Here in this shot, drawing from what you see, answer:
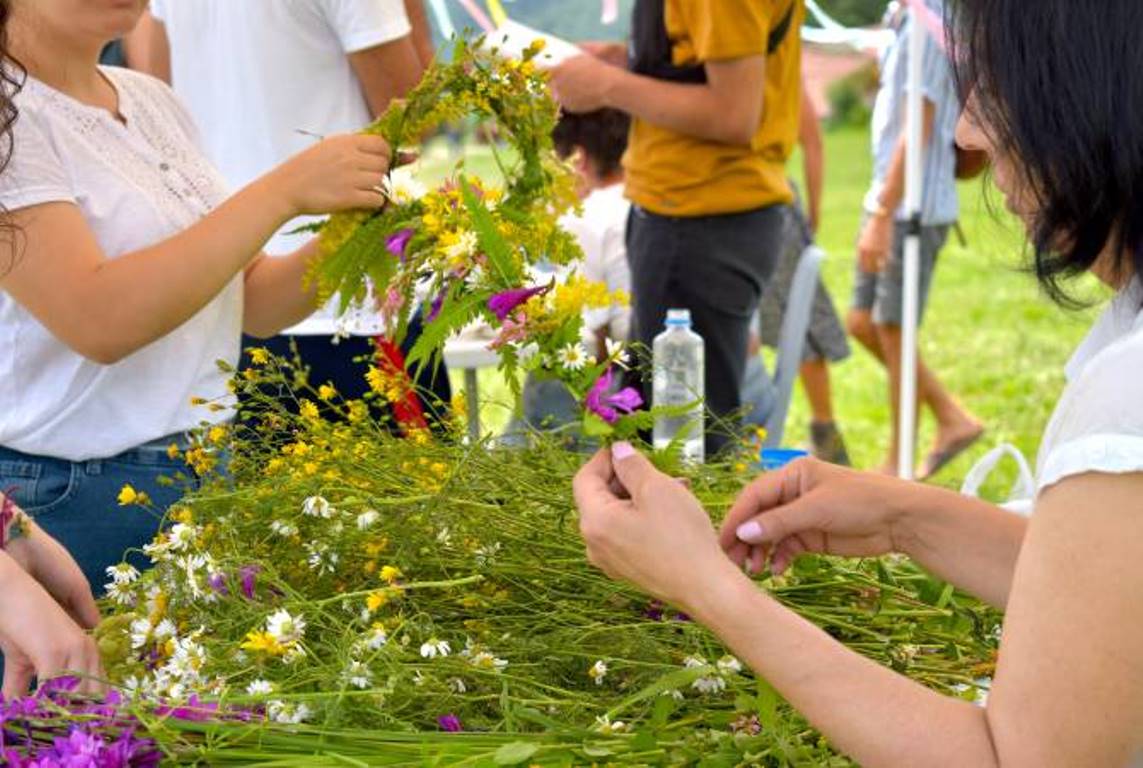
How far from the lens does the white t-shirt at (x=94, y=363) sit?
1719mm

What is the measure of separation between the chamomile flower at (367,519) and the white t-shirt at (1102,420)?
0.55 meters

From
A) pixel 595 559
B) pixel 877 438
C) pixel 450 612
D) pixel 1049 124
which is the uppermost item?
pixel 1049 124

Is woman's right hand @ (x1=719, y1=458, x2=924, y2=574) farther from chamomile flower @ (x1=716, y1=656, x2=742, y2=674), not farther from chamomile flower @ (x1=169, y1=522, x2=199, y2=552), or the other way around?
chamomile flower @ (x1=169, y1=522, x2=199, y2=552)

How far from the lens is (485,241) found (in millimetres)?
1260

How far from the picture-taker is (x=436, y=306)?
4.49 ft

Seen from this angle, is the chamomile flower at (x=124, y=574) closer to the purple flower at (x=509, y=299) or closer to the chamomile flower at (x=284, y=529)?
the chamomile flower at (x=284, y=529)

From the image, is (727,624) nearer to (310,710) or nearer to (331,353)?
(310,710)

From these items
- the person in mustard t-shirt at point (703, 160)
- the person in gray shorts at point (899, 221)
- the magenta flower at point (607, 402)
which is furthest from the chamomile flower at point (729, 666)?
the person in gray shorts at point (899, 221)

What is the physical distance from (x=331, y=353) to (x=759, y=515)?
4.50 feet

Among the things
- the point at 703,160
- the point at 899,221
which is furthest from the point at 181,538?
the point at 899,221

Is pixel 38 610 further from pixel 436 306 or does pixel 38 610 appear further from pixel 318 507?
pixel 436 306

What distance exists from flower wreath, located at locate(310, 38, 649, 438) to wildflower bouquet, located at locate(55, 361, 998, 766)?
0.15 meters

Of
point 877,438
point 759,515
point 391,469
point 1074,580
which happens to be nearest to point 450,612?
point 391,469

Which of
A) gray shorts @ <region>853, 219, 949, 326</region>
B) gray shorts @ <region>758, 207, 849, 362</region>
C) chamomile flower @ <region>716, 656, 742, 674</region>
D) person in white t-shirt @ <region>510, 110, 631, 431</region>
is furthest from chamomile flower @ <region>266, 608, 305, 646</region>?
gray shorts @ <region>853, 219, 949, 326</region>
